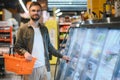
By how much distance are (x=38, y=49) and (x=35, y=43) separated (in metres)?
0.09

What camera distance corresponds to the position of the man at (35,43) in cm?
403

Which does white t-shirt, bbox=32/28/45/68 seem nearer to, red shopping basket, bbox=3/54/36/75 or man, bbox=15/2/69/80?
man, bbox=15/2/69/80

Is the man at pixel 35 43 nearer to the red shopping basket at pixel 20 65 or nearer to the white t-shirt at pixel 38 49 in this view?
the white t-shirt at pixel 38 49

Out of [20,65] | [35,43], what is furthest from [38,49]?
[20,65]

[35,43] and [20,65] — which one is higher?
[35,43]

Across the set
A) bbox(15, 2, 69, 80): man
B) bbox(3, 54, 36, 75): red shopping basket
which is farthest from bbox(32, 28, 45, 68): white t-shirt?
bbox(3, 54, 36, 75): red shopping basket

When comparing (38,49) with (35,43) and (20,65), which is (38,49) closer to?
(35,43)

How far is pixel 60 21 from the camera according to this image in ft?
48.1

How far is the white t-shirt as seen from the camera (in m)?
4.04

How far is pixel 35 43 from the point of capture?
4059mm

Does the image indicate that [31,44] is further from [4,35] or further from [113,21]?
[4,35]

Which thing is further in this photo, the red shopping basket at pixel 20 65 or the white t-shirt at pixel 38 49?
the white t-shirt at pixel 38 49

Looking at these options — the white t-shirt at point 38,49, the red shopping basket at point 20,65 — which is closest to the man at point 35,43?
the white t-shirt at point 38,49

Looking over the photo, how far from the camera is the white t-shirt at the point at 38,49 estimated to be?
13.2ft
